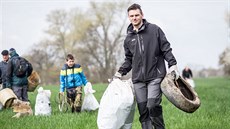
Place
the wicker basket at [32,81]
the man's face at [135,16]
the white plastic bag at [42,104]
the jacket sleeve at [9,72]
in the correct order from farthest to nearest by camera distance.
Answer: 1. the wicker basket at [32,81]
2. the jacket sleeve at [9,72]
3. the white plastic bag at [42,104]
4. the man's face at [135,16]

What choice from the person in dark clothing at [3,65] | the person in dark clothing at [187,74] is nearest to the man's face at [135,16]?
the person in dark clothing at [3,65]

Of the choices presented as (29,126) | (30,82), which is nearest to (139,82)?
(29,126)

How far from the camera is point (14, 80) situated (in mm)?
11227

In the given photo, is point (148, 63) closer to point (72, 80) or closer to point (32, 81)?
point (72, 80)

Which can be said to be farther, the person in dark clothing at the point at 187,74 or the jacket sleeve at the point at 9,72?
the person in dark clothing at the point at 187,74

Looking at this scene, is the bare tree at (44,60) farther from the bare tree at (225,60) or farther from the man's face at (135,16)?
the man's face at (135,16)

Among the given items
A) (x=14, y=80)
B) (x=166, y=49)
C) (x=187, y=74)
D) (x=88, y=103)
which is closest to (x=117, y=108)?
(x=166, y=49)

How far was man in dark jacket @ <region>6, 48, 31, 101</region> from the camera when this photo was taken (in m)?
11.0

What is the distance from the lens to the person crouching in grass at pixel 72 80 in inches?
409

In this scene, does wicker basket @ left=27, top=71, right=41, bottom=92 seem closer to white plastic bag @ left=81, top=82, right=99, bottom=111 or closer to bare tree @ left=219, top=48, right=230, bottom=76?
white plastic bag @ left=81, top=82, right=99, bottom=111

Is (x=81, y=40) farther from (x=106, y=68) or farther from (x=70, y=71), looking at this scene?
(x=70, y=71)

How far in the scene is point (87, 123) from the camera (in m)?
7.88

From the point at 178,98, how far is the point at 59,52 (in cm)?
5302

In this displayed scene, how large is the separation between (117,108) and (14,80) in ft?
20.5
